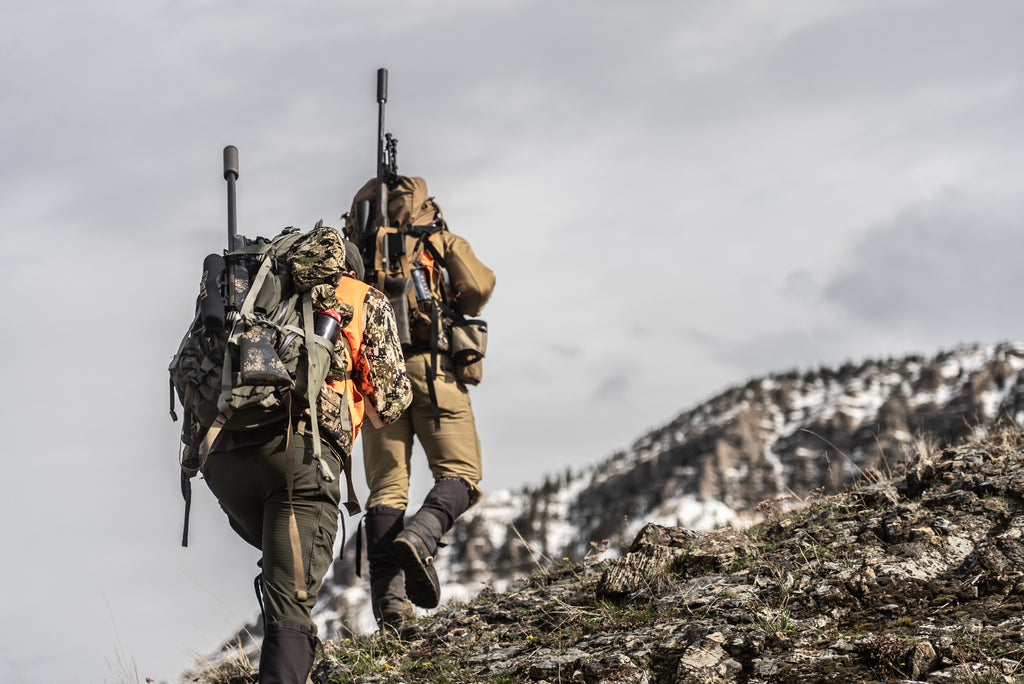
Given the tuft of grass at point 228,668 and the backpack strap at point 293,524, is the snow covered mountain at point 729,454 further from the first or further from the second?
the backpack strap at point 293,524

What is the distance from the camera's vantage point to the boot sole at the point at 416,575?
5.89 metres

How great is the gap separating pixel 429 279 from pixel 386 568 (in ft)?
6.43

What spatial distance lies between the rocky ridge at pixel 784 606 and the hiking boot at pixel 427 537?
28 centimetres

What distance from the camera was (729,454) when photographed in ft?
320

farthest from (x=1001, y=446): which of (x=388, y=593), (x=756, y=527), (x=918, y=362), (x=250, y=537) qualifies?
(x=918, y=362)

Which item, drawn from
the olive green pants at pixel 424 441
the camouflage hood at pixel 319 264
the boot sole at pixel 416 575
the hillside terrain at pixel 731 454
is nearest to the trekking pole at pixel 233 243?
the camouflage hood at pixel 319 264

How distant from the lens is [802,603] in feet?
16.9

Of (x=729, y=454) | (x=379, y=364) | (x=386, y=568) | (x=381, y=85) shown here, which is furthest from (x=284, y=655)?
(x=729, y=454)

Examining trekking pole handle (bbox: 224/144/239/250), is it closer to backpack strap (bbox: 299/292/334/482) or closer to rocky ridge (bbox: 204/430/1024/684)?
backpack strap (bbox: 299/292/334/482)

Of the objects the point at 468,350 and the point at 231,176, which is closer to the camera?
the point at 231,176

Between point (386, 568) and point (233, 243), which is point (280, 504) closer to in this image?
point (233, 243)

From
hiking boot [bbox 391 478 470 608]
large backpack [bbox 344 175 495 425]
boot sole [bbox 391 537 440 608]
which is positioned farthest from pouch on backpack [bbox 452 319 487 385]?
boot sole [bbox 391 537 440 608]

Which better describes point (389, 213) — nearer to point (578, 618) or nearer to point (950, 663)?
point (578, 618)

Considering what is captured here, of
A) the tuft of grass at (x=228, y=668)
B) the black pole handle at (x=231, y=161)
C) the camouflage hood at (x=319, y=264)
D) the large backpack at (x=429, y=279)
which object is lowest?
the tuft of grass at (x=228, y=668)
